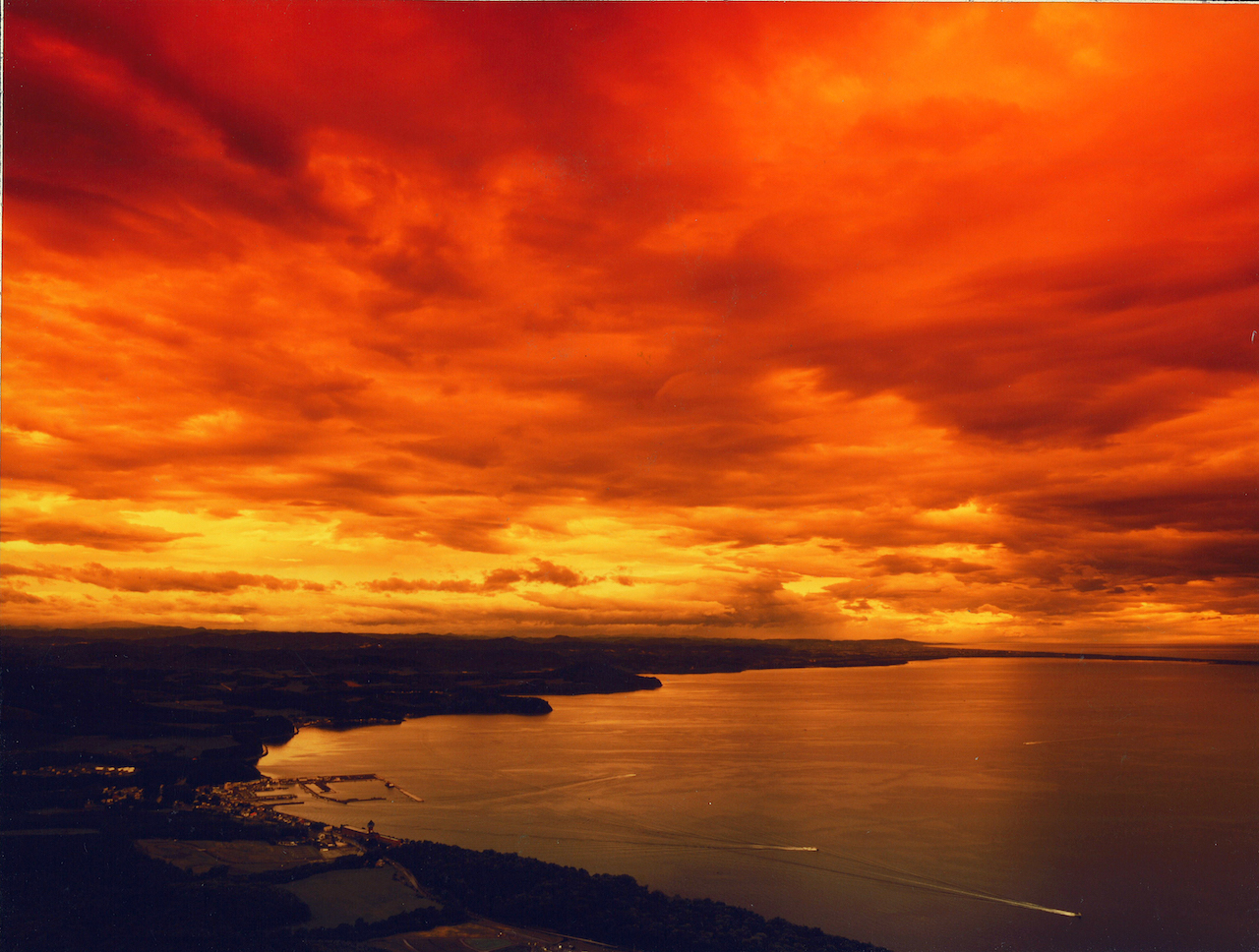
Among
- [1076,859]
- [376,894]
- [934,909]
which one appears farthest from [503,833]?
[1076,859]

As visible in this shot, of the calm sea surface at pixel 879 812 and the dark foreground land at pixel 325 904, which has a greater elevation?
the dark foreground land at pixel 325 904

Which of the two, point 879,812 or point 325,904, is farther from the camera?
point 879,812

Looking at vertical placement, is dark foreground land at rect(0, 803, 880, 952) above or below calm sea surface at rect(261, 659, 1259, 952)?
above

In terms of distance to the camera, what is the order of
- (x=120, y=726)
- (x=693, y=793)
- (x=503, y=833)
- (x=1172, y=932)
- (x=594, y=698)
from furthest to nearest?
(x=594, y=698) → (x=120, y=726) → (x=693, y=793) → (x=503, y=833) → (x=1172, y=932)

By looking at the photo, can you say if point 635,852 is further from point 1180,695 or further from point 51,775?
point 1180,695

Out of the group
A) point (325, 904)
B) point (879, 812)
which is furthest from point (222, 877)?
point (879, 812)

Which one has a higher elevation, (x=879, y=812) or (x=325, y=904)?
(x=325, y=904)

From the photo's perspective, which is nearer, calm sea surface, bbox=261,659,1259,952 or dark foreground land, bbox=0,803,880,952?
dark foreground land, bbox=0,803,880,952

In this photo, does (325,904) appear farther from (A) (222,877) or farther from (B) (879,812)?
(B) (879,812)
